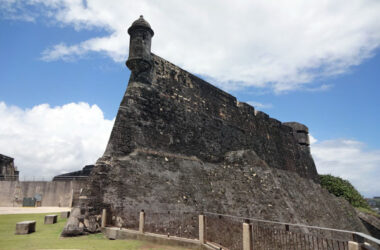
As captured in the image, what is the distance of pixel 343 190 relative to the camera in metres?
23.9

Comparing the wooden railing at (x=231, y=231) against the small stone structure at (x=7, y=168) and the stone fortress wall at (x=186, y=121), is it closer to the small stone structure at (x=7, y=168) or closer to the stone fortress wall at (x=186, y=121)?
the stone fortress wall at (x=186, y=121)

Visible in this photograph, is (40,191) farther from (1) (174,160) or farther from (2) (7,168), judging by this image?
(1) (174,160)

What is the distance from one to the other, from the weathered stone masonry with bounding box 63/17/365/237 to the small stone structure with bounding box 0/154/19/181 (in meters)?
22.4

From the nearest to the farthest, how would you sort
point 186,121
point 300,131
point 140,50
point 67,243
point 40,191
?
1. point 67,243
2. point 140,50
3. point 186,121
4. point 40,191
5. point 300,131

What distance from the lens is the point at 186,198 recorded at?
959 cm

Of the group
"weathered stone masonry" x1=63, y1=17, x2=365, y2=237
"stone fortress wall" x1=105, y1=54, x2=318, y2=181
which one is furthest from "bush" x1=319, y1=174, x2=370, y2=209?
"weathered stone masonry" x1=63, y1=17, x2=365, y2=237

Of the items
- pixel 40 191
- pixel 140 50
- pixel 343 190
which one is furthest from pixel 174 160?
pixel 343 190

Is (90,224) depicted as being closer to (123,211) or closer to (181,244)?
(123,211)

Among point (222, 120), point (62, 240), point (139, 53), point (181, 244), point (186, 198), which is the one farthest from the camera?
point (222, 120)

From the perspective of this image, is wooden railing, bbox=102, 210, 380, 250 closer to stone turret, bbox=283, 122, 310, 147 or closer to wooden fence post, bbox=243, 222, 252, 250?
wooden fence post, bbox=243, 222, 252, 250

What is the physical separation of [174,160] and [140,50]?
4502 millimetres

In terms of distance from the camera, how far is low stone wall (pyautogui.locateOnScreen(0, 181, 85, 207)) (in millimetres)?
21734

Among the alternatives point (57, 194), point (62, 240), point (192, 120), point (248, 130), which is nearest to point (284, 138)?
point (248, 130)

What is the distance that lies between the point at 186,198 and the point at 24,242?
16.3 ft
